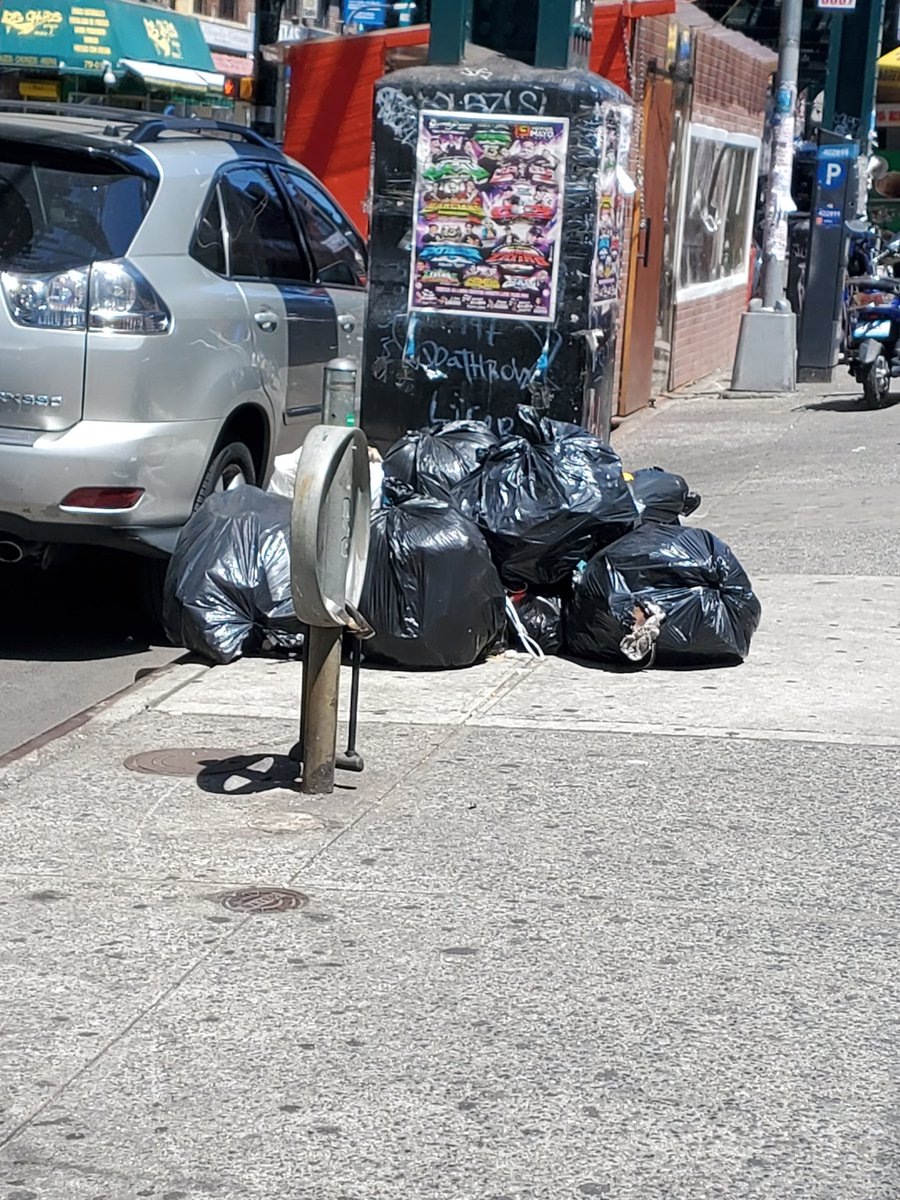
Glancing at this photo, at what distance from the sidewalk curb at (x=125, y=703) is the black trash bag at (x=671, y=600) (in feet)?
4.87

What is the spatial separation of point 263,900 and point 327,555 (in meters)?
1.08

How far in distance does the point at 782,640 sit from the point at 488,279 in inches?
133

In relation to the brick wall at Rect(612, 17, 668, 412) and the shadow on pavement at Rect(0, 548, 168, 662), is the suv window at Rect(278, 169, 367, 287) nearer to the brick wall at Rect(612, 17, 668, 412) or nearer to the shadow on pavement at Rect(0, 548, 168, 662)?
the shadow on pavement at Rect(0, 548, 168, 662)

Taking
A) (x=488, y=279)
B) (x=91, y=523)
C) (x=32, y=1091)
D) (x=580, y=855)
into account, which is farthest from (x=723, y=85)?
(x=32, y=1091)

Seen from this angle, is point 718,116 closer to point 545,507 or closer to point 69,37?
point 69,37

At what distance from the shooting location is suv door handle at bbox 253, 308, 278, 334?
24.4ft

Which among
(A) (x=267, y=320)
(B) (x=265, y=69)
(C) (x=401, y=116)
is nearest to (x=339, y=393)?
(A) (x=267, y=320)

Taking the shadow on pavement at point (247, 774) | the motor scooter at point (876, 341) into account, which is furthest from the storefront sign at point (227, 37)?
the shadow on pavement at point (247, 774)

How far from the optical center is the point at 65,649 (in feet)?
24.1

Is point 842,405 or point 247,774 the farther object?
point 842,405

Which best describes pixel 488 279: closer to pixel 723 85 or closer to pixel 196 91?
pixel 723 85

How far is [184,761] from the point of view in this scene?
5770 millimetres

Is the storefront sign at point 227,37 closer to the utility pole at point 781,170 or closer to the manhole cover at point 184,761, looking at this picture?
the utility pole at point 781,170

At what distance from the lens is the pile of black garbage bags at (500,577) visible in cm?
679
